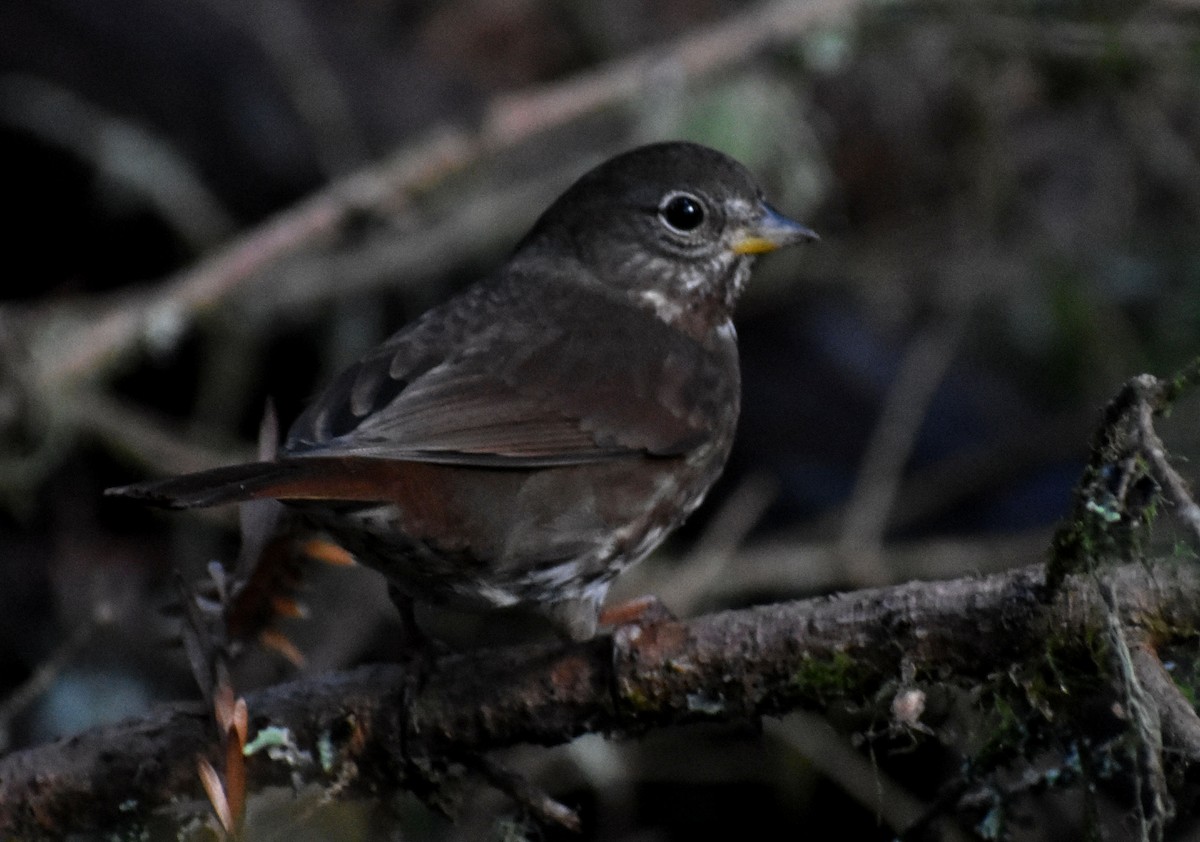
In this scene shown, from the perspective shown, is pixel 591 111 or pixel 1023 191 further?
pixel 1023 191

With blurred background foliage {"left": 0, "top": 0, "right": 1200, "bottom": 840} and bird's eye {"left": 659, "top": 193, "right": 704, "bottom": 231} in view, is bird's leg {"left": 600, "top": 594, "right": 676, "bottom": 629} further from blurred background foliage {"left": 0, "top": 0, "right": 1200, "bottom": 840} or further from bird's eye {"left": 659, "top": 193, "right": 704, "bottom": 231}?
blurred background foliage {"left": 0, "top": 0, "right": 1200, "bottom": 840}

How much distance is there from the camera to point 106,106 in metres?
6.38

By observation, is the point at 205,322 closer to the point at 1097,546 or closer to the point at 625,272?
the point at 625,272

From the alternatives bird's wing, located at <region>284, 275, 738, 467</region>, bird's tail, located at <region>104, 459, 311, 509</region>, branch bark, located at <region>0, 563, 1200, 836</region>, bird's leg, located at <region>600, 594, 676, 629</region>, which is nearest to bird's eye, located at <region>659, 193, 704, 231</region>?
bird's wing, located at <region>284, 275, 738, 467</region>

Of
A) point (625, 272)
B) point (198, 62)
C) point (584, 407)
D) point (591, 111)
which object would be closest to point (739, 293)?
point (625, 272)

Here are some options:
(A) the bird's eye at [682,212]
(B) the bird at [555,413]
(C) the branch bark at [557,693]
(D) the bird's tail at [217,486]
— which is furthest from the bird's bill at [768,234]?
(D) the bird's tail at [217,486]

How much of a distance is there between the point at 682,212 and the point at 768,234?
0.79ft

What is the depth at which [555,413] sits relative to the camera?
361 centimetres

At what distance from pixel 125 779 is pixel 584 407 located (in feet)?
4.25

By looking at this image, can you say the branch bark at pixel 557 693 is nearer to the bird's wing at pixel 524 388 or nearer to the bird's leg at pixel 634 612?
the bird's leg at pixel 634 612

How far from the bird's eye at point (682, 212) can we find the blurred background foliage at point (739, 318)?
134cm

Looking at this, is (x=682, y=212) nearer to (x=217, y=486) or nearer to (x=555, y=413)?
(x=555, y=413)

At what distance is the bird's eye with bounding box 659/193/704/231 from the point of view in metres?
4.31

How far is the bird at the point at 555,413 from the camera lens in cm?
319
